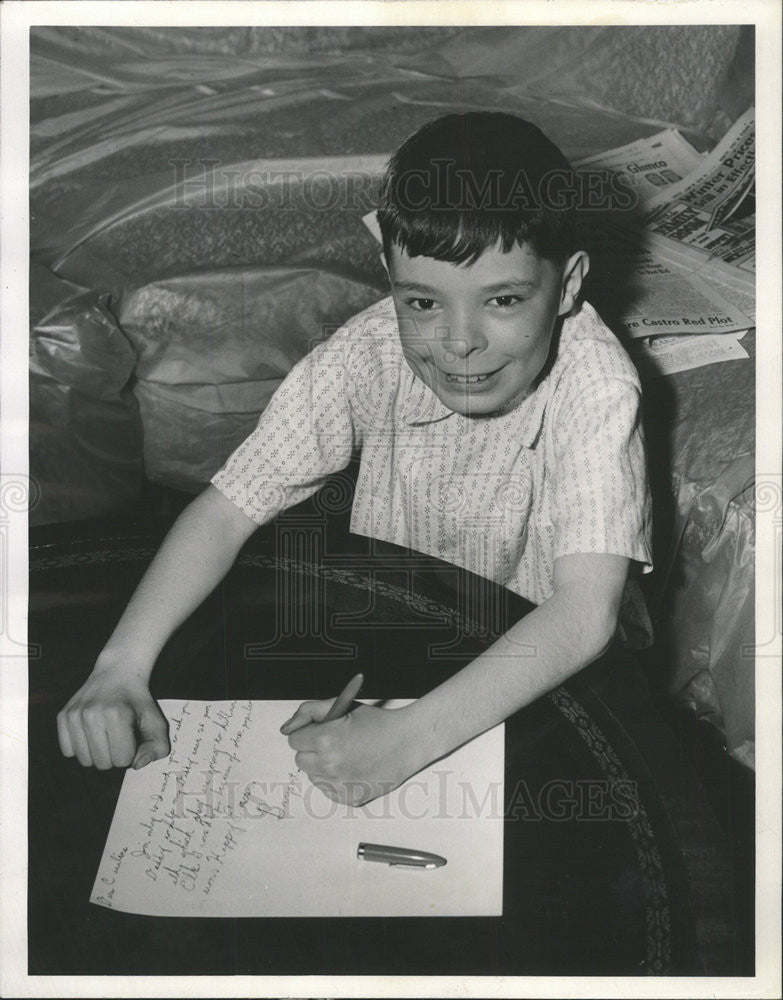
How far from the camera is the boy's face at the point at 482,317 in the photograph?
1.75 ft

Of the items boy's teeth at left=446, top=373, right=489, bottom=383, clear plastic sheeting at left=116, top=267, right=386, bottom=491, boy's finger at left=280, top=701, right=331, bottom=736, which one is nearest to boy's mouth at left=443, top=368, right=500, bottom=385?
boy's teeth at left=446, top=373, right=489, bottom=383

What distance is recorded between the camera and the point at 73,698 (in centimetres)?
56

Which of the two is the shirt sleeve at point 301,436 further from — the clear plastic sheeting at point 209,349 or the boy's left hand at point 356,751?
the boy's left hand at point 356,751

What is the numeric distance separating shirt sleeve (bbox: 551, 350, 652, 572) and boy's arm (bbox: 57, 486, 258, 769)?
201mm

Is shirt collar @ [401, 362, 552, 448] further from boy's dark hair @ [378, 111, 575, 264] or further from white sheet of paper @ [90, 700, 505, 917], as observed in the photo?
white sheet of paper @ [90, 700, 505, 917]

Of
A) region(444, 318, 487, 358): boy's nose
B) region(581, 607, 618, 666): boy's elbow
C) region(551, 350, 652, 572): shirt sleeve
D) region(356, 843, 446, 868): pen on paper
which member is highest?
region(444, 318, 487, 358): boy's nose

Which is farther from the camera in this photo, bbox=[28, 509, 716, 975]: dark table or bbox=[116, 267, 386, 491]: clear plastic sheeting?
bbox=[116, 267, 386, 491]: clear plastic sheeting

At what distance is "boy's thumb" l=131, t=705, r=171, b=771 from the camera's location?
1.78 ft

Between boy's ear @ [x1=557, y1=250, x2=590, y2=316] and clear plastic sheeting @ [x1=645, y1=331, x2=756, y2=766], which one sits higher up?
boy's ear @ [x1=557, y1=250, x2=590, y2=316]

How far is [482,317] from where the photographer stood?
0.54 metres

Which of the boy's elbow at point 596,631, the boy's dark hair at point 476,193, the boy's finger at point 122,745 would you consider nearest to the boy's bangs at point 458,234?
the boy's dark hair at point 476,193

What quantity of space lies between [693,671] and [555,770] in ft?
0.53

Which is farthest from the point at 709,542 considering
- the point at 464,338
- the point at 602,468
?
the point at 464,338

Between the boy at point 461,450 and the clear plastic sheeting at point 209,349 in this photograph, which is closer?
the boy at point 461,450
